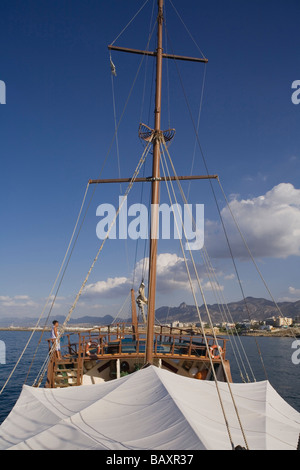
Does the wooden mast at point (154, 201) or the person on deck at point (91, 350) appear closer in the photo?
the wooden mast at point (154, 201)

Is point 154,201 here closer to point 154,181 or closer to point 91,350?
point 154,181

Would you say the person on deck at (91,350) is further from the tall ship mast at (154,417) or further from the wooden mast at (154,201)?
the tall ship mast at (154,417)

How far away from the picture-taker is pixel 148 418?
17.4 feet

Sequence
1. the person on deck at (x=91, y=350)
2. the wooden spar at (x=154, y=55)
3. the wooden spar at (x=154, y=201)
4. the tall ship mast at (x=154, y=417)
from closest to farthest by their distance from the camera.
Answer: the tall ship mast at (x=154, y=417)
the wooden spar at (x=154, y=201)
the person on deck at (x=91, y=350)
the wooden spar at (x=154, y=55)

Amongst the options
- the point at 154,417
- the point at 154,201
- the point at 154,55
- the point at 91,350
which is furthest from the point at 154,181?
the point at 91,350

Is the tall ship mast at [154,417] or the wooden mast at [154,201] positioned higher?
the wooden mast at [154,201]

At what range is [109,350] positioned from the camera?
1359cm

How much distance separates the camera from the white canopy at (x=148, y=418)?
4668mm

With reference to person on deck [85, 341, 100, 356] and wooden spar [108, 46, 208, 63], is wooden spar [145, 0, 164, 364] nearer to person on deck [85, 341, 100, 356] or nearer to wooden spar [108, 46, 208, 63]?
wooden spar [108, 46, 208, 63]

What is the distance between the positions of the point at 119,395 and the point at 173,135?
11.6 meters

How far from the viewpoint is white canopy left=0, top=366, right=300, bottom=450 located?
4.67 metres

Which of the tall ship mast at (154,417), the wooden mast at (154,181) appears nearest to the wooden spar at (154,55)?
the wooden mast at (154,181)

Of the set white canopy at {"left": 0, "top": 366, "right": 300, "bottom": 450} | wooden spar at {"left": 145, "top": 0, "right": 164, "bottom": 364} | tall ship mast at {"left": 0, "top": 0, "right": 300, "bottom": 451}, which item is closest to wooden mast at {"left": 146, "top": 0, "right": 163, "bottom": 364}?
wooden spar at {"left": 145, "top": 0, "right": 164, "bottom": 364}
